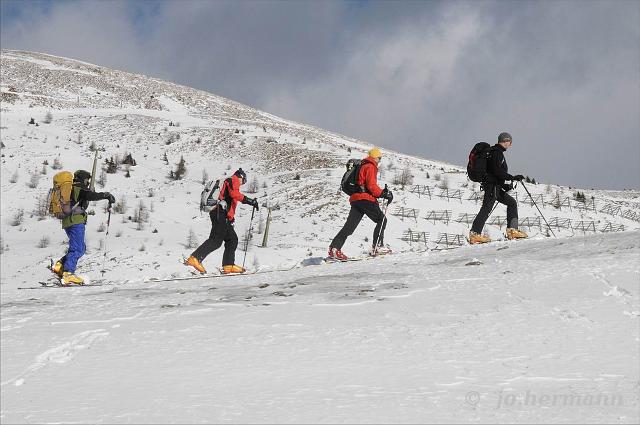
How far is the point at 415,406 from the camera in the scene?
3.54m

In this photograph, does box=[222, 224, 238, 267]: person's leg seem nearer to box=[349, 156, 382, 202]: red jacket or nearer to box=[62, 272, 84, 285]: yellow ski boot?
box=[349, 156, 382, 202]: red jacket

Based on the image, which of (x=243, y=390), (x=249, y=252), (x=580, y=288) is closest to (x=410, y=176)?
(x=249, y=252)

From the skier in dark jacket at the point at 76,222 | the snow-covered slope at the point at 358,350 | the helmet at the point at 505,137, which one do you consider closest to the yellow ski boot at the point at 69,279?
the skier in dark jacket at the point at 76,222

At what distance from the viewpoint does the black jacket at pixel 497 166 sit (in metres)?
10.5

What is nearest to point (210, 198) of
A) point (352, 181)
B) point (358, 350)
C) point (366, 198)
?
point (352, 181)

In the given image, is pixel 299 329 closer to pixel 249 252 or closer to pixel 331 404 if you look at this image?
pixel 331 404

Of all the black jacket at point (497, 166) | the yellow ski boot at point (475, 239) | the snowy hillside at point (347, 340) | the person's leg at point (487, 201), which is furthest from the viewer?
the yellow ski boot at point (475, 239)

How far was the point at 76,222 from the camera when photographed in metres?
10.5

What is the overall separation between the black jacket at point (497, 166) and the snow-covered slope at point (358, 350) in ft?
7.92

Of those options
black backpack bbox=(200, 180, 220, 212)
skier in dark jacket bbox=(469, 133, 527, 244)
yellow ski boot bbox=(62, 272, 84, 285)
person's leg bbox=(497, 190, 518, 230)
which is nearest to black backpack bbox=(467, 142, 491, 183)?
skier in dark jacket bbox=(469, 133, 527, 244)

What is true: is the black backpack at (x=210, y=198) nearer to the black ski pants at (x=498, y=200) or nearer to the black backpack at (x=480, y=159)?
the black backpack at (x=480, y=159)

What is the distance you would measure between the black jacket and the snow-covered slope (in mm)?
2415

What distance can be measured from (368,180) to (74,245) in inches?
200

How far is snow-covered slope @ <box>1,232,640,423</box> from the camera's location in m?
3.64
